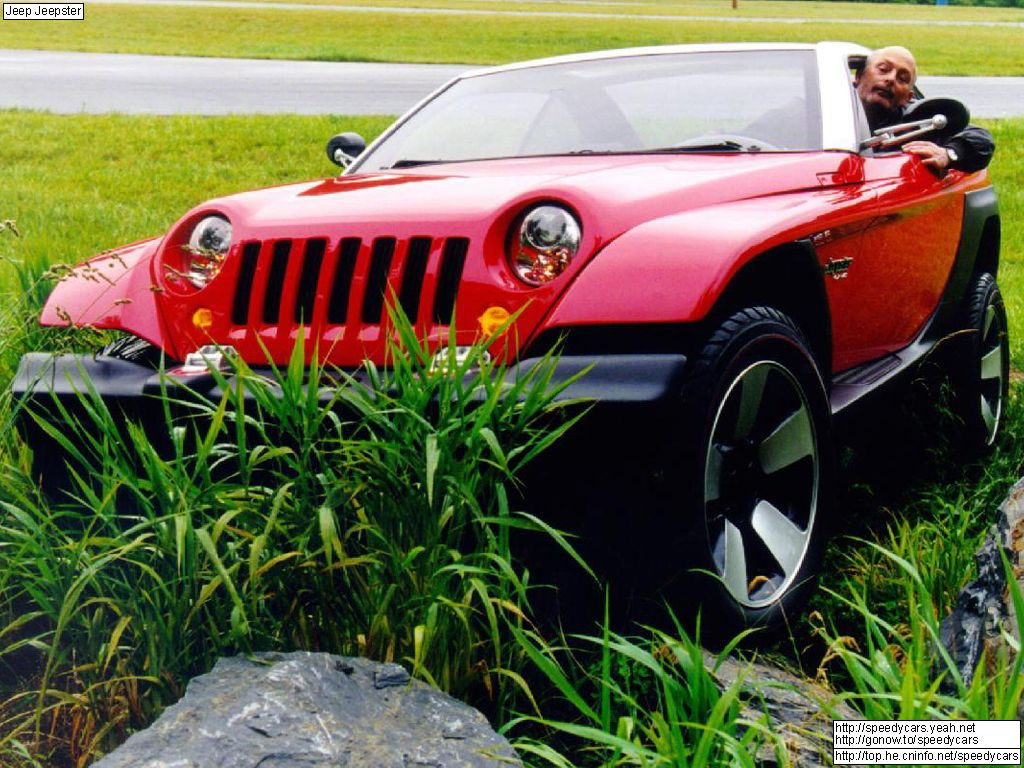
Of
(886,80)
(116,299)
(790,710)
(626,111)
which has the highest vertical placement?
(886,80)

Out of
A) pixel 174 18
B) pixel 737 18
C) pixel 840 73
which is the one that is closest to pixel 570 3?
pixel 737 18

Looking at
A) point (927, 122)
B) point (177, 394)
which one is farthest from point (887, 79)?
point (177, 394)

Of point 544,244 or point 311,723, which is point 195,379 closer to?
point 544,244

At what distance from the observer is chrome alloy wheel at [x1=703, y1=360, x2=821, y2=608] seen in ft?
10.1

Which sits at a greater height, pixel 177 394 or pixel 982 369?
pixel 177 394

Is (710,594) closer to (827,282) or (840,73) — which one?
(827,282)

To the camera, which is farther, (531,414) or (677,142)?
(677,142)

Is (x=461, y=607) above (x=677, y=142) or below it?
below

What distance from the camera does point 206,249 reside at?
11.7 feet

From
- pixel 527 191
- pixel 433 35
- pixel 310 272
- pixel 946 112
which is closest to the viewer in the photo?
pixel 527 191

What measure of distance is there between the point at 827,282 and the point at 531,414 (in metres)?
1.34

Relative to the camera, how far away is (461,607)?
8.43 ft

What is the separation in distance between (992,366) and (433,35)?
23.2 m

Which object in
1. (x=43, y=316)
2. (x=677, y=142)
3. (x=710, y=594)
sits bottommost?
(x=710, y=594)
